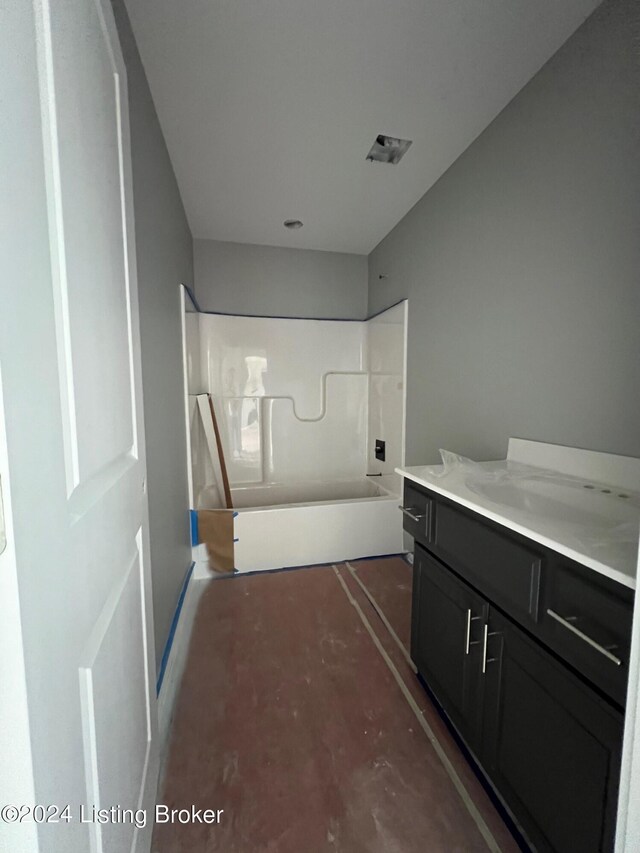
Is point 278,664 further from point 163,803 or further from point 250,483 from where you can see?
point 250,483

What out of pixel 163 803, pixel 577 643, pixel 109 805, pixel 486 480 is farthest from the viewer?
pixel 486 480

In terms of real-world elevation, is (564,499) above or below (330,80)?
below

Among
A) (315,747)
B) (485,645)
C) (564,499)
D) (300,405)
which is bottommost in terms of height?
(315,747)

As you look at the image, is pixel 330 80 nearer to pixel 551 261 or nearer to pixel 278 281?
pixel 551 261

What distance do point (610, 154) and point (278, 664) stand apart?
231 centimetres

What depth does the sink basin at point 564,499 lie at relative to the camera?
0.92 metres

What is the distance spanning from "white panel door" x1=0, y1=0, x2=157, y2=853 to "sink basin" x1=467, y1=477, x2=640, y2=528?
1014 millimetres

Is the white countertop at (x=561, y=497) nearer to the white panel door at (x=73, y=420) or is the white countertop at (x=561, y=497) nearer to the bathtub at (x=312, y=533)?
the white panel door at (x=73, y=420)

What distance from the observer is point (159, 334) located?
161 centimetres

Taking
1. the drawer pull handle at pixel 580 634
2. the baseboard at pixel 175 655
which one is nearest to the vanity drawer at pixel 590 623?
the drawer pull handle at pixel 580 634

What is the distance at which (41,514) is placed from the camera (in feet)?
1.40

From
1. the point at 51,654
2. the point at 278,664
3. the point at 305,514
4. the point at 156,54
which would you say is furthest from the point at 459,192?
the point at 278,664

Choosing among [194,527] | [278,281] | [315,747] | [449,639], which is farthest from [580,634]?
[278,281]

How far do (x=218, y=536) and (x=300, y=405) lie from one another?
1.42 metres
